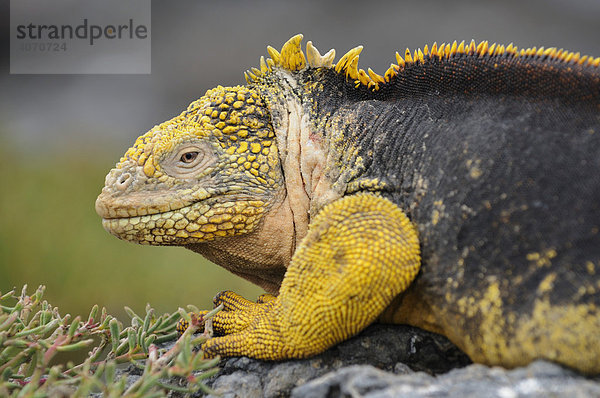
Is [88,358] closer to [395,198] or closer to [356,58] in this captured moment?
[395,198]

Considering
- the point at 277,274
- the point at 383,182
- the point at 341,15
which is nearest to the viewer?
the point at 383,182

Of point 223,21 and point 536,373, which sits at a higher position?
point 223,21

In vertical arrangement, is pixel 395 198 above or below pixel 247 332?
above

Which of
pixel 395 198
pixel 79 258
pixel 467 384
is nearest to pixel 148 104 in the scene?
pixel 79 258

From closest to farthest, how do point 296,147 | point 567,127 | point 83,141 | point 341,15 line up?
1. point 567,127
2. point 296,147
3. point 83,141
4. point 341,15

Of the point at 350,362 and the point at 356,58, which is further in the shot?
the point at 356,58

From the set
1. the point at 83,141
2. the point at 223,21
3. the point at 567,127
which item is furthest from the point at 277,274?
the point at 223,21

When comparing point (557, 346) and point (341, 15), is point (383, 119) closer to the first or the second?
point (557, 346)
